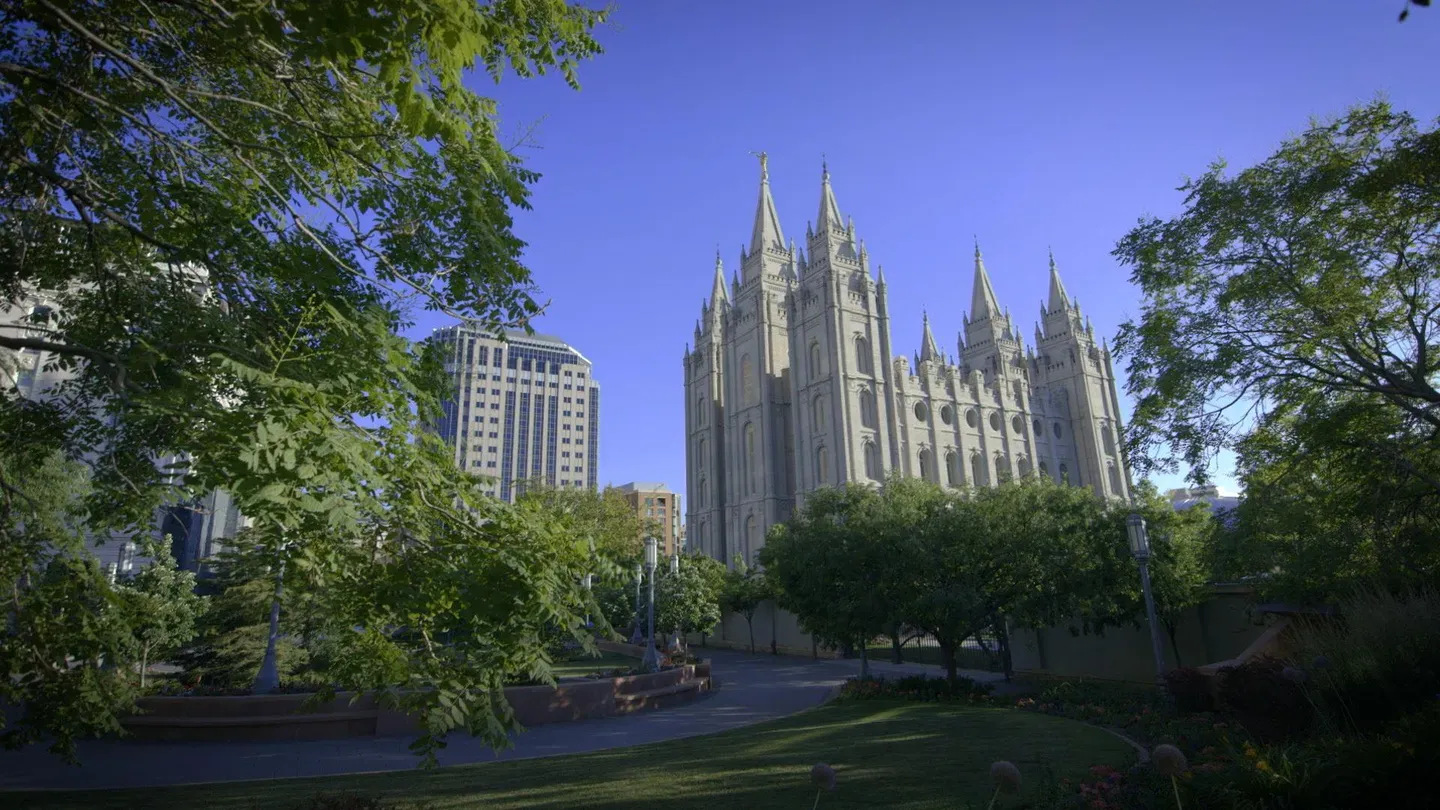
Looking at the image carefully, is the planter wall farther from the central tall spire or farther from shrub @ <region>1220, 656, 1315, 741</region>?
the central tall spire

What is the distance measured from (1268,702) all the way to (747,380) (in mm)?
50224

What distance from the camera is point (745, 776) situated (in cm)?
790

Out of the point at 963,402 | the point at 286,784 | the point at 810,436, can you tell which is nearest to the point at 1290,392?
the point at 286,784

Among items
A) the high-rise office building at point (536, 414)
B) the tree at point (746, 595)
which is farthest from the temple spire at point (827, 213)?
the high-rise office building at point (536, 414)

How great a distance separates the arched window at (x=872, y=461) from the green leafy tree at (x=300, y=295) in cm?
4684

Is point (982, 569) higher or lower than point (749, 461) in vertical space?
lower

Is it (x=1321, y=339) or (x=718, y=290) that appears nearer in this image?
(x=1321, y=339)

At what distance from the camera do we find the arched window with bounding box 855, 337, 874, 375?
175 ft

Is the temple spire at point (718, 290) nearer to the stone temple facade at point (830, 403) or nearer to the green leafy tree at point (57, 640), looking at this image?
the stone temple facade at point (830, 403)

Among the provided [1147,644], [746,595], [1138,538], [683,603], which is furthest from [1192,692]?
[746,595]

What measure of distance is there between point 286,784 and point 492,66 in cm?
816

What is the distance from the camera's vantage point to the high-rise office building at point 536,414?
109 meters

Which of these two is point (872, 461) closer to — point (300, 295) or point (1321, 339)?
point (1321, 339)

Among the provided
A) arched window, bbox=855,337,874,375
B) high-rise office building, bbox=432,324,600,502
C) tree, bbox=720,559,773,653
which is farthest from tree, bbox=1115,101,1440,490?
high-rise office building, bbox=432,324,600,502
